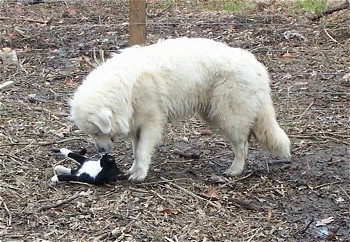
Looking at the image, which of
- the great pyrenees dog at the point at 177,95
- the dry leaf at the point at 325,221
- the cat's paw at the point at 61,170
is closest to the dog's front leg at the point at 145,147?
the great pyrenees dog at the point at 177,95

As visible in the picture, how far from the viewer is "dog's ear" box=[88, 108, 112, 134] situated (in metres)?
5.77

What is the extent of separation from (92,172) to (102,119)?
0.57 m

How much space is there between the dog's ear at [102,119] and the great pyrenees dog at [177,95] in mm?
67

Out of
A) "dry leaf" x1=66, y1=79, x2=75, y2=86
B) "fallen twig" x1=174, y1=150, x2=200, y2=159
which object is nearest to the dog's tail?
"fallen twig" x1=174, y1=150, x2=200, y2=159

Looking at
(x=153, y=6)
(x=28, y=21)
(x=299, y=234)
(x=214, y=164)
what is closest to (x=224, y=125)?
(x=214, y=164)

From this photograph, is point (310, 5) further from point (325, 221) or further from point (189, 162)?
point (325, 221)

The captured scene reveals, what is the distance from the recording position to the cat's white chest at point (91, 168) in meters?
6.02

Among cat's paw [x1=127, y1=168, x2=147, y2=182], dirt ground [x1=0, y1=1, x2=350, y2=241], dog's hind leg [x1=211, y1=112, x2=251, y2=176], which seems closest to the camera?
dirt ground [x1=0, y1=1, x2=350, y2=241]

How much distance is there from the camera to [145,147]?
20.4 feet

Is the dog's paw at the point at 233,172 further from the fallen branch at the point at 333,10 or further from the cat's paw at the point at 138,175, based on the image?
the fallen branch at the point at 333,10

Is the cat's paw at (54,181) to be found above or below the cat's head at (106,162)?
below

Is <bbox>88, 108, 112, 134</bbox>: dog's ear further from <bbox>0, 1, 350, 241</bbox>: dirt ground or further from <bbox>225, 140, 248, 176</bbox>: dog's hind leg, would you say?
<bbox>225, 140, 248, 176</bbox>: dog's hind leg

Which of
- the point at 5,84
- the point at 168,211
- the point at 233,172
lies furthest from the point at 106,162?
the point at 5,84

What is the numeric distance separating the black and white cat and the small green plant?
8.18 m
